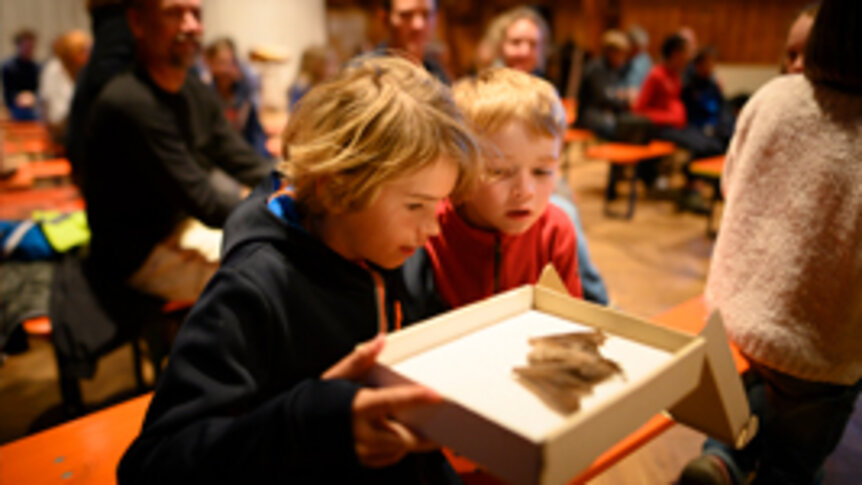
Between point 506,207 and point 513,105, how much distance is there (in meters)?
0.21

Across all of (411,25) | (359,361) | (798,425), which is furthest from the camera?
(411,25)

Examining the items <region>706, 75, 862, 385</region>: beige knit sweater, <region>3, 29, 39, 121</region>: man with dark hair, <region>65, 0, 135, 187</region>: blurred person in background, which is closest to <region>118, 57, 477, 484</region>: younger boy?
<region>706, 75, 862, 385</region>: beige knit sweater

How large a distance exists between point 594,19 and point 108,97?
10474 mm

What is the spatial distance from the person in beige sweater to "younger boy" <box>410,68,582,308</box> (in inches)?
18.5

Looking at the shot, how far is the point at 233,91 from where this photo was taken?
444 cm

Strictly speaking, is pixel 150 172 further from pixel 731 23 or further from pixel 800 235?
pixel 731 23

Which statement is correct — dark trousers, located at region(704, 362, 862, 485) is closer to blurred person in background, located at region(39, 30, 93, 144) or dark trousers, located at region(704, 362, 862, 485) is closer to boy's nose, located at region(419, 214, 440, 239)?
boy's nose, located at region(419, 214, 440, 239)

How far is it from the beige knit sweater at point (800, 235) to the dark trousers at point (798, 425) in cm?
9

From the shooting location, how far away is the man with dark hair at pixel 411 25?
2948mm

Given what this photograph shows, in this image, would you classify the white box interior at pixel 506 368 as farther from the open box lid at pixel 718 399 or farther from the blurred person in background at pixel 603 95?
the blurred person in background at pixel 603 95

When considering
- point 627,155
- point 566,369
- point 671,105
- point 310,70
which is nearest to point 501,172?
point 566,369

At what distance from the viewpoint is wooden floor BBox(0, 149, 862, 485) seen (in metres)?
2.10

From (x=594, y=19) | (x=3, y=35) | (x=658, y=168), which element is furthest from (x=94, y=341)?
(x=3, y=35)

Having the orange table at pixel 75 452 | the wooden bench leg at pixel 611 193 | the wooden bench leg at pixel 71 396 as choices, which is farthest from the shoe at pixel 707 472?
the wooden bench leg at pixel 611 193
